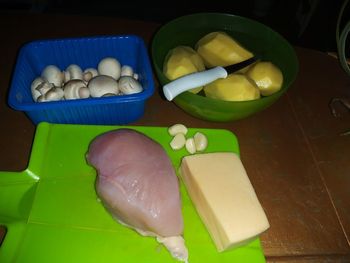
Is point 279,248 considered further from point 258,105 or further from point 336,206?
point 258,105

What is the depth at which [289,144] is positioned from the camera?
74 cm

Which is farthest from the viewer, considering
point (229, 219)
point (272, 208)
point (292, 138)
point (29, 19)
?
point (29, 19)

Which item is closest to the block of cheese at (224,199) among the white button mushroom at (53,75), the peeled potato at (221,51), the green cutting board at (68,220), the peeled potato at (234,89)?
the green cutting board at (68,220)

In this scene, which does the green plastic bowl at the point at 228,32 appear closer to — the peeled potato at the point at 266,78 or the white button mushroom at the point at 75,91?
the peeled potato at the point at 266,78

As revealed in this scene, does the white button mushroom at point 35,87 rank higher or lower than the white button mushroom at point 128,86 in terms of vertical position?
lower

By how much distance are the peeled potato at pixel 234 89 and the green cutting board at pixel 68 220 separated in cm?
14

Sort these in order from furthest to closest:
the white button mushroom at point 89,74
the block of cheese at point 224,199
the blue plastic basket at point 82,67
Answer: the white button mushroom at point 89,74
the blue plastic basket at point 82,67
the block of cheese at point 224,199

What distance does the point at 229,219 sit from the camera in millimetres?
515

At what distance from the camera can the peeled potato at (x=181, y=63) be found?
2.23ft

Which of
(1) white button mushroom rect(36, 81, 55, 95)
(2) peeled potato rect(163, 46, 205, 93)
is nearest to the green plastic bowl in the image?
(2) peeled potato rect(163, 46, 205, 93)

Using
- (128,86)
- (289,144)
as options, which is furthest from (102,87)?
(289,144)

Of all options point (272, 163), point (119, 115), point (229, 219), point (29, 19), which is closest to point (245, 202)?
point (229, 219)

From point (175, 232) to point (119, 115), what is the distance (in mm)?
285

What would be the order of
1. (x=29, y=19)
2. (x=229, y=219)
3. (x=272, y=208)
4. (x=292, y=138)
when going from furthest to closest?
(x=29, y=19)
(x=292, y=138)
(x=272, y=208)
(x=229, y=219)
